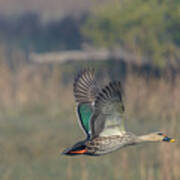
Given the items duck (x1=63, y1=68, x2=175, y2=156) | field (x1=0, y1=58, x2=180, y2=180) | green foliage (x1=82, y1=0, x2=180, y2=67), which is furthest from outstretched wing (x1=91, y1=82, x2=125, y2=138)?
green foliage (x1=82, y1=0, x2=180, y2=67)

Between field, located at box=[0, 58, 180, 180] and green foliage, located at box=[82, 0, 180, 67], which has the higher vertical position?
green foliage, located at box=[82, 0, 180, 67]

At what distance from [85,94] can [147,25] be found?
1046 centimetres

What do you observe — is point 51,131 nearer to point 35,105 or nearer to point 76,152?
point 35,105

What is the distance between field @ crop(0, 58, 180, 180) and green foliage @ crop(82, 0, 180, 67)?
75.7 inches

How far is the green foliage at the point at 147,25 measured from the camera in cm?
1471

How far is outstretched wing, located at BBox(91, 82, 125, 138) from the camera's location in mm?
4012

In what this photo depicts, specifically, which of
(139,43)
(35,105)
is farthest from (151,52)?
(35,105)

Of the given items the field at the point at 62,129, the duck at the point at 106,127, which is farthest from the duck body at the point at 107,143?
the field at the point at 62,129

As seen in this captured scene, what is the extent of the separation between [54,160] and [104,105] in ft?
18.6

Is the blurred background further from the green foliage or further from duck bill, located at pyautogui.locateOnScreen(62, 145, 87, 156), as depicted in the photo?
duck bill, located at pyautogui.locateOnScreen(62, 145, 87, 156)

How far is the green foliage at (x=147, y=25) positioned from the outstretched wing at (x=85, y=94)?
9.42 metres

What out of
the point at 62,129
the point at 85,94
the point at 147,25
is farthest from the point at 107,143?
the point at 147,25

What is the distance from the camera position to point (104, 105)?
161 inches

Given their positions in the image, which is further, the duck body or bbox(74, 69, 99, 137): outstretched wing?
bbox(74, 69, 99, 137): outstretched wing
